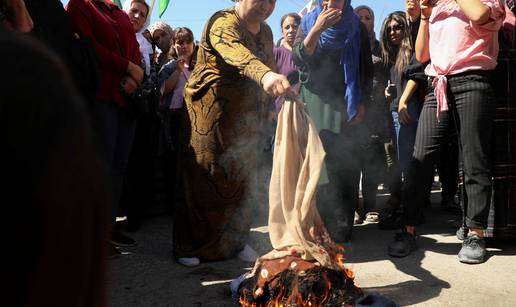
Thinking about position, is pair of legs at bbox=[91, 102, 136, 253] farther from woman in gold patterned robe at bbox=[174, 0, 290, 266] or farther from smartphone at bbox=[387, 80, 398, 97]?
smartphone at bbox=[387, 80, 398, 97]

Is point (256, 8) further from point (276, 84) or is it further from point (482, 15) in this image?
point (482, 15)

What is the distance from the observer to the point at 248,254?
3.48 metres

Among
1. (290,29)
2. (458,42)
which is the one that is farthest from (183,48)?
(458,42)

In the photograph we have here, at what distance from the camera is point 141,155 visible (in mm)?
4730

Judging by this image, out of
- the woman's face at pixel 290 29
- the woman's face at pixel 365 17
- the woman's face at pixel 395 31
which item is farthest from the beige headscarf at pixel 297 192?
the woman's face at pixel 290 29

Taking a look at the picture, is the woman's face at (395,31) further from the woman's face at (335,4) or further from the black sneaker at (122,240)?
the black sneaker at (122,240)

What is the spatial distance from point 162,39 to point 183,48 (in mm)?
823

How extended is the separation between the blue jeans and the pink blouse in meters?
2.30

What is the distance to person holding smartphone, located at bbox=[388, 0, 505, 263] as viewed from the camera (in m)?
3.19

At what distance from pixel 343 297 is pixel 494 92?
6.58 feet

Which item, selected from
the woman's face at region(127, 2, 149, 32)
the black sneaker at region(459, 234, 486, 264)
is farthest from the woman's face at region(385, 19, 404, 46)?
the woman's face at region(127, 2, 149, 32)

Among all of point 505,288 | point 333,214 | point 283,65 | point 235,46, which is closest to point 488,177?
point 505,288

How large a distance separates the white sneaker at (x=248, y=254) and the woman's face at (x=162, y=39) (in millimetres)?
2706

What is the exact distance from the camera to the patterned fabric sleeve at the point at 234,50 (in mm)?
2610
